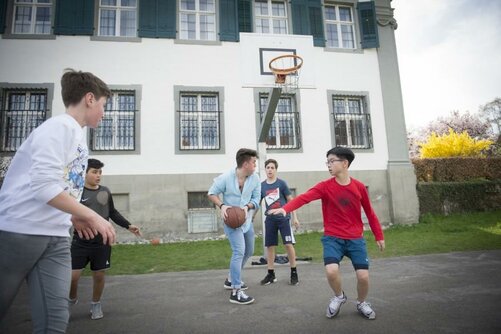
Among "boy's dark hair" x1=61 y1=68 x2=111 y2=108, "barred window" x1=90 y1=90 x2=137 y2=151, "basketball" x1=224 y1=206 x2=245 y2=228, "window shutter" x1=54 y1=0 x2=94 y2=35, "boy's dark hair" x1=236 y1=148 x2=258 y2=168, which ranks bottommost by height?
"basketball" x1=224 y1=206 x2=245 y2=228

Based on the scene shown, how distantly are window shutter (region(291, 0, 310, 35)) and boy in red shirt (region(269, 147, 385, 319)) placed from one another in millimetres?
10983

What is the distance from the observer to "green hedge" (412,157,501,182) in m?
15.4

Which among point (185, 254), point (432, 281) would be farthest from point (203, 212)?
point (432, 281)

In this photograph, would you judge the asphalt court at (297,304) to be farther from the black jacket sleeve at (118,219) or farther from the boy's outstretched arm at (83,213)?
the boy's outstretched arm at (83,213)

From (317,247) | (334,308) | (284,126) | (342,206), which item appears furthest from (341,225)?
(284,126)

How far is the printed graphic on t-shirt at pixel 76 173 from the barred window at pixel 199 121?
1003cm

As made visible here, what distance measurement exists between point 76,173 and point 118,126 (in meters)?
10.6

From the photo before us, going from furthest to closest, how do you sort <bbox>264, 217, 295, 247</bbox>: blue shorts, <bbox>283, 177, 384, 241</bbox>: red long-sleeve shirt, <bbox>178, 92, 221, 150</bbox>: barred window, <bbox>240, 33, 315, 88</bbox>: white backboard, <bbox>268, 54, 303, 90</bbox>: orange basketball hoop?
<bbox>178, 92, 221, 150</bbox>: barred window → <bbox>240, 33, 315, 88</bbox>: white backboard → <bbox>268, 54, 303, 90</bbox>: orange basketball hoop → <bbox>264, 217, 295, 247</bbox>: blue shorts → <bbox>283, 177, 384, 241</bbox>: red long-sleeve shirt

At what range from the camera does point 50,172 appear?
1827mm

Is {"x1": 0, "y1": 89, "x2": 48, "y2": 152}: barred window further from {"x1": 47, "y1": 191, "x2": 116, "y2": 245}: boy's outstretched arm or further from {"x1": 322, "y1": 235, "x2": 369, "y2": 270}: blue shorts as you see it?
{"x1": 47, "y1": 191, "x2": 116, "y2": 245}: boy's outstretched arm

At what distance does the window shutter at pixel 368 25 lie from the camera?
13969 millimetres

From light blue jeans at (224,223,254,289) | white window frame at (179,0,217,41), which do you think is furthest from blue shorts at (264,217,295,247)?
white window frame at (179,0,217,41)

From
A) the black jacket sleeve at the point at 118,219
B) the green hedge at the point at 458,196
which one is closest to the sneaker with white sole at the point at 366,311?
the black jacket sleeve at the point at 118,219

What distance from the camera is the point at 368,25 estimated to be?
14078 mm
